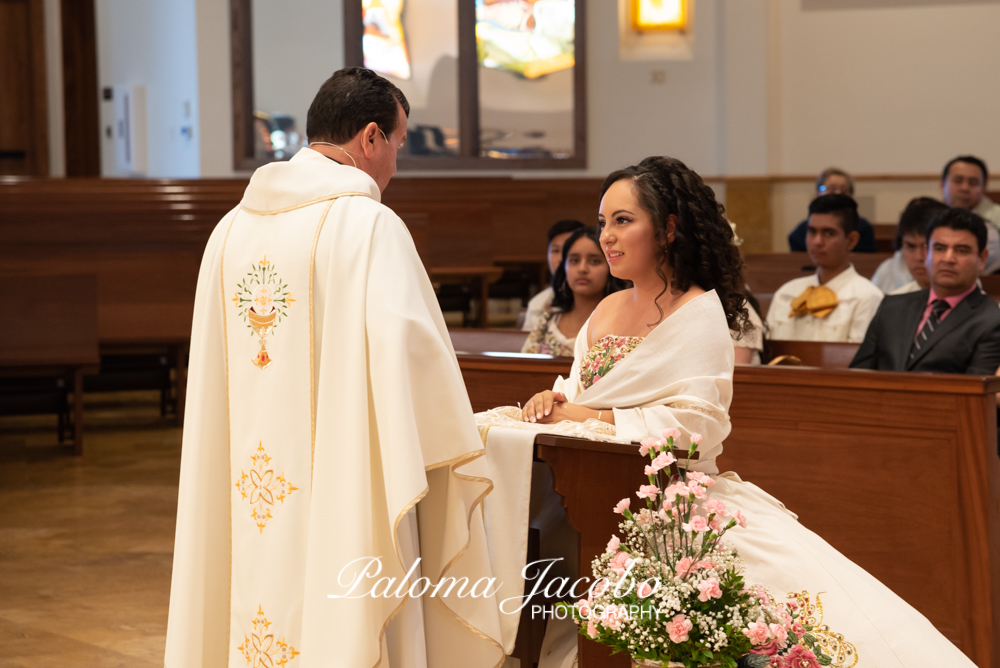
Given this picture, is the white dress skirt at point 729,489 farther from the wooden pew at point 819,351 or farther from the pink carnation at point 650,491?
the wooden pew at point 819,351

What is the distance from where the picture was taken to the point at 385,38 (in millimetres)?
11047

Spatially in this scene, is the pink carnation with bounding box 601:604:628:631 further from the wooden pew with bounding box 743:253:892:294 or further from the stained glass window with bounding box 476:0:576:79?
the stained glass window with bounding box 476:0:576:79

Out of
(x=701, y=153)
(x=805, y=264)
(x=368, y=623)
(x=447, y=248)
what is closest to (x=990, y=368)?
(x=368, y=623)

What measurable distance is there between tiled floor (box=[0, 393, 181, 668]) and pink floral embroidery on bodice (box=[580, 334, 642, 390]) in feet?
5.23

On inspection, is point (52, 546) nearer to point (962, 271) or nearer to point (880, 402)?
point (880, 402)

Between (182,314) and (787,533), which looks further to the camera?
(182,314)

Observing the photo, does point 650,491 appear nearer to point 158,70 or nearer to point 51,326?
point 51,326

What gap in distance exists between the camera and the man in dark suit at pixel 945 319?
3.72m

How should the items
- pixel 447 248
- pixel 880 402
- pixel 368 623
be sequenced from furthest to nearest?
1. pixel 447 248
2. pixel 880 402
3. pixel 368 623

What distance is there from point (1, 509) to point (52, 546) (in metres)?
0.74

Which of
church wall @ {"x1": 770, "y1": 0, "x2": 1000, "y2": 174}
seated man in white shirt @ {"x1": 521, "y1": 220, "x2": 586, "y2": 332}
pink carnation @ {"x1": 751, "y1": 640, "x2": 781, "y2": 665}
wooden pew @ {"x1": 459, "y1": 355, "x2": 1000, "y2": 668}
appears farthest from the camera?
church wall @ {"x1": 770, "y1": 0, "x2": 1000, "y2": 174}

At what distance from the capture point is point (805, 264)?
6.53 m

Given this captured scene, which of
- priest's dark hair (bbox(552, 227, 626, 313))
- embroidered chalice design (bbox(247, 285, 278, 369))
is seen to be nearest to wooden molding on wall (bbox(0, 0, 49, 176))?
priest's dark hair (bbox(552, 227, 626, 313))

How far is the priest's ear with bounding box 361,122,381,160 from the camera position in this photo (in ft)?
7.29
